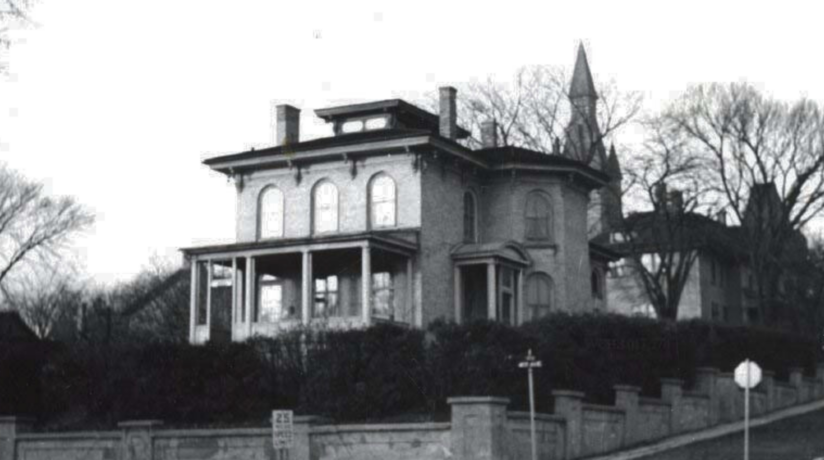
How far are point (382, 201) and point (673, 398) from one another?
12.3 meters

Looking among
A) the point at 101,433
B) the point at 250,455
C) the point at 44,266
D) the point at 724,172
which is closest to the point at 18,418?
the point at 101,433

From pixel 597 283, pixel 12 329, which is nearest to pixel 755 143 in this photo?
pixel 597 283

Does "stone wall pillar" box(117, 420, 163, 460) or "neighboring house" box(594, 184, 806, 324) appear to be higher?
"neighboring house" box(594, 184, 806, 324)

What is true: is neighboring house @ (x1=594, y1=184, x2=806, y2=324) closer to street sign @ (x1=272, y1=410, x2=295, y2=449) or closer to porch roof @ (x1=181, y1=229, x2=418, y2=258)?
porch roof @ (x1=181, y1=229, x2=418, y2=258)

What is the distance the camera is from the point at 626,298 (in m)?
68.5

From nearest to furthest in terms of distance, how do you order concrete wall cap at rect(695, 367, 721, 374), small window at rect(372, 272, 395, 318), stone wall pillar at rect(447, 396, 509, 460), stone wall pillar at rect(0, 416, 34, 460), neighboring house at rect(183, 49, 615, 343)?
stone wall pillar at rect(447, 396, 509, 460) → stone wall pillar at rect(0, 416, 34, 460) → concrete wall cap at rect(695, 367, 721, 374) → neighboring house at rect(183, 49, 615, 343) → small window at rect(372, 272, 395, 318)

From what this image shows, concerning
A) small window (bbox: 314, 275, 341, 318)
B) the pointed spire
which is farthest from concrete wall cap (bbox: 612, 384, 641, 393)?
the pointed spire

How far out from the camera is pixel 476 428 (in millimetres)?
25797

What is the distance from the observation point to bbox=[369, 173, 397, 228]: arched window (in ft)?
136

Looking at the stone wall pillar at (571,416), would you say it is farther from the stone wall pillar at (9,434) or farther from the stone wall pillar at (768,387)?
the stone wall pillar at (9,434)

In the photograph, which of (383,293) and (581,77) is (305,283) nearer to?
(383,293)

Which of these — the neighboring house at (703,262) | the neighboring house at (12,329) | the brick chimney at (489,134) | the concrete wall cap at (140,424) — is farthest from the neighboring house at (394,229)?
the concrete wall cap at (140,424)

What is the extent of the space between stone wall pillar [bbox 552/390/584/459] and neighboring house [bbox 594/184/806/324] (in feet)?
68.5

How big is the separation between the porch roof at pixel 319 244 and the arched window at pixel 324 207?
148cm
